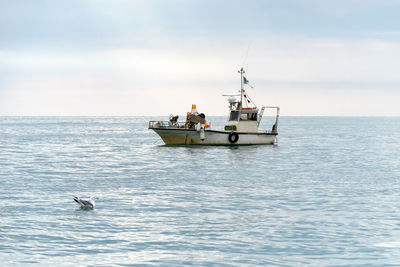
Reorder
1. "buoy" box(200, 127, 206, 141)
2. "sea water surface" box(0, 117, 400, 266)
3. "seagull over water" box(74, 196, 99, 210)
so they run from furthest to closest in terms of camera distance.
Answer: "buoy" box(200, 127, 206, 141)
"seagull over water" box(74, 196, 99, 210)
"sea water surface" box(0, 117, 400, 266)

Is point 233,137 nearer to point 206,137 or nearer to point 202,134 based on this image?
point 206,137

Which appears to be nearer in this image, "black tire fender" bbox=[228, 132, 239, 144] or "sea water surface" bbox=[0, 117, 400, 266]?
"sea water surface" bbox=[0, 117, 400, 266]

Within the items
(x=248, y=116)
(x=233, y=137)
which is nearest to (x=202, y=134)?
(x=233, y=137)

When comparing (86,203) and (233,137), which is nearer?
(86,203)

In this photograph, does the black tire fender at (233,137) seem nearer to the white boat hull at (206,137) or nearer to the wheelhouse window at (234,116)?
the white boat hull at (206,137)

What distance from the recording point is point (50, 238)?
17.3 m

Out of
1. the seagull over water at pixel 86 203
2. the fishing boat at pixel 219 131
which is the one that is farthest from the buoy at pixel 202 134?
the seagull over water at pixel 86 203

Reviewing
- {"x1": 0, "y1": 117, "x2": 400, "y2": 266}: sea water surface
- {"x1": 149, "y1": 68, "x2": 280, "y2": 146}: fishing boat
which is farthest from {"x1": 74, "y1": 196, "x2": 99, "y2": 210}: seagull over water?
{"x1": 149, "y1": 68, "x2": 280, "y2": 146}: fishing boat

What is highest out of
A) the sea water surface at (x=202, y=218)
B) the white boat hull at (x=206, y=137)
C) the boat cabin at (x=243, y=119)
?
Result: the boat cabin at (x=243, y=119)

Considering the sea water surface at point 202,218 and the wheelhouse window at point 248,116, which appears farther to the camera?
the wheelhouse window at point 248,116

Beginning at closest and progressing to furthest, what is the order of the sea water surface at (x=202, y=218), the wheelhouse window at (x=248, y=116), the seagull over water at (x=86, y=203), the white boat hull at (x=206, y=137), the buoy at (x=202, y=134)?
the sea water surface at (x=202, y=218) < the seagull over water at (x=86, y=203) < the buoy at (x=202, y=134) < the white boat hull at (x=206, y=137) < the wheelhouse window at (x=248, y=116)

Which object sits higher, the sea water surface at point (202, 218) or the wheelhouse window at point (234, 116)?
the wheelhouse window at point (234, 116)

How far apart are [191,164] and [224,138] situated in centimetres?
1137

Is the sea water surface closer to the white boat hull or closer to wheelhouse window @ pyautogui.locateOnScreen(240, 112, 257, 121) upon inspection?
the white boat hull
